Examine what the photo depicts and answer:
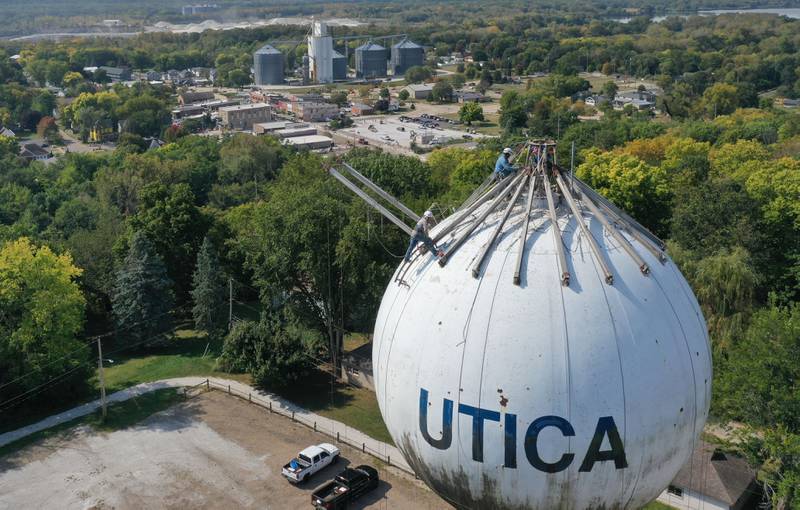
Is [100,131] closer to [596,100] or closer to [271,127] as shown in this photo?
[271,127]

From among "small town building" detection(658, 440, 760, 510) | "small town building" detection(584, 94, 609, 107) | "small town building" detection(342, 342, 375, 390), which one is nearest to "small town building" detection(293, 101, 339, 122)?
"small town building" detection(584, 94, 609, 107)

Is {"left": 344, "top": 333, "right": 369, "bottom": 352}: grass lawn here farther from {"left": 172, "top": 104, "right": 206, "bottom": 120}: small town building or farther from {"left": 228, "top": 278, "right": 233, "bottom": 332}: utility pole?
{"left": 172, "top": 104, "right": 206, "bottom": 120}: small town building

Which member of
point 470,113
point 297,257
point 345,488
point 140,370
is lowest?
point 140,370

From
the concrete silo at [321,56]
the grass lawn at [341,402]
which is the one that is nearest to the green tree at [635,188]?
the grass lawn at [341,402]

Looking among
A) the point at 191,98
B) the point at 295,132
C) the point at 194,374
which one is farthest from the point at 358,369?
the point at 191,98

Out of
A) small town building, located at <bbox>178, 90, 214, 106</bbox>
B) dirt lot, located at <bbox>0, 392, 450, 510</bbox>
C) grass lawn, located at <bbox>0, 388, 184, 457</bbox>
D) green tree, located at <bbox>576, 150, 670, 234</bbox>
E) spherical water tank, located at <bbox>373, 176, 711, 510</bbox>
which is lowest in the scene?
grass lawn, located at <bbox>0, 388, 184, 457</bbox>

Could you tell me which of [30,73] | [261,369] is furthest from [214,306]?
[30,73]

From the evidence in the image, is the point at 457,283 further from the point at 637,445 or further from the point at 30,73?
the point at 30,73
